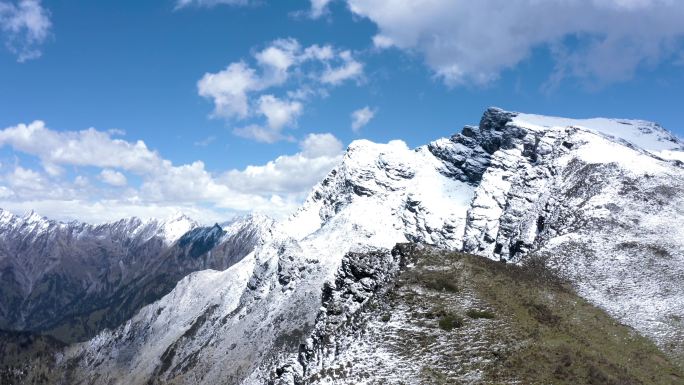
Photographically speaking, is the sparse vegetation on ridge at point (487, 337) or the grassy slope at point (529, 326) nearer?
the grassy slope at point (529, 326)

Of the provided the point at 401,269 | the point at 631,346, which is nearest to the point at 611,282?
the point at 631,346

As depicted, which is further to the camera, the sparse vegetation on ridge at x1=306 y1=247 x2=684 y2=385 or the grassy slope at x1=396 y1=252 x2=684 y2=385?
the sparse vegetation on ridge at x1=306 y1=247 x2=684 y2=385

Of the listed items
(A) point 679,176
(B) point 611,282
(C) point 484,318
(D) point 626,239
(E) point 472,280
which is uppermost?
(A) point 679,176

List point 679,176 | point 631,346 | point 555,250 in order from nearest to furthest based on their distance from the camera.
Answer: point 631,346
point 555,250
point 679,176

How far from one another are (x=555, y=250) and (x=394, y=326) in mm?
50562

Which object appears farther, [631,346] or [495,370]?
[631,346]

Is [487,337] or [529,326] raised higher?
[529,326]

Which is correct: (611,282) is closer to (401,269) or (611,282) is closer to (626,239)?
(626,239)

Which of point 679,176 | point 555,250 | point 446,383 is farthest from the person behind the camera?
point 679,176

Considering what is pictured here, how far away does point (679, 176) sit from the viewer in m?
123

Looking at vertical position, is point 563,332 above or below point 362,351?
above

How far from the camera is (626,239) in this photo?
94812mm

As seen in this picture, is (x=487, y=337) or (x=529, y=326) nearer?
(x=487, y=337)

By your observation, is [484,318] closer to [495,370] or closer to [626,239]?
[495,370]
